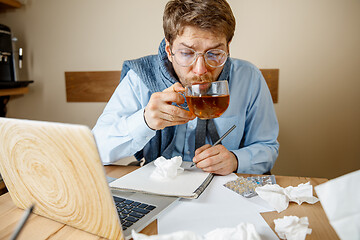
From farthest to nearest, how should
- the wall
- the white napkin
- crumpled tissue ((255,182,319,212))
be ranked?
1. the wall
2. crumpled tissue ((255,182,319,212))
3. the white napkin

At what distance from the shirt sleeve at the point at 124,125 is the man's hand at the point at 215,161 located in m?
A: 0.25

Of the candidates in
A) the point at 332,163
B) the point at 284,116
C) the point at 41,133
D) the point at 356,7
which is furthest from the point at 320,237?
the point at 356,7

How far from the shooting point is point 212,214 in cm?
77

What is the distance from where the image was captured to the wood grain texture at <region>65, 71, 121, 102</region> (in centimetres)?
247

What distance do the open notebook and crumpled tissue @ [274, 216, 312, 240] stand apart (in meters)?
0.27

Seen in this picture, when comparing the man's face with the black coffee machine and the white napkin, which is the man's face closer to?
the white napkin

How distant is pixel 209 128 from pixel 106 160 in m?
0.54

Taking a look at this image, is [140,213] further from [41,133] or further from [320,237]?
[320,237]

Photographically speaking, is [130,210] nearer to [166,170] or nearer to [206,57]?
[166,170]

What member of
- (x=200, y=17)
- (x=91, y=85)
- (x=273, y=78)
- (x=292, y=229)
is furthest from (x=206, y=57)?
(x=91, y=85)

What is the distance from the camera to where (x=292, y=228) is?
65cm

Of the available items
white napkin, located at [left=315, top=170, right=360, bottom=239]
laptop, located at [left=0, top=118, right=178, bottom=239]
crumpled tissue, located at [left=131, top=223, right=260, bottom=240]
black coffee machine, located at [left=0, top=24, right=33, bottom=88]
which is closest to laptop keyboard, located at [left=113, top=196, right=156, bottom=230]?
laptop, located at [left=0, top=118, right=178, bottom=239]

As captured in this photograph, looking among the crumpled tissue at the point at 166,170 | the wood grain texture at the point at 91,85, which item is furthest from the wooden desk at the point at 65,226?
the wood grain texture at the point at 91,85

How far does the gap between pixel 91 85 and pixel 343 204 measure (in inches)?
91.9
